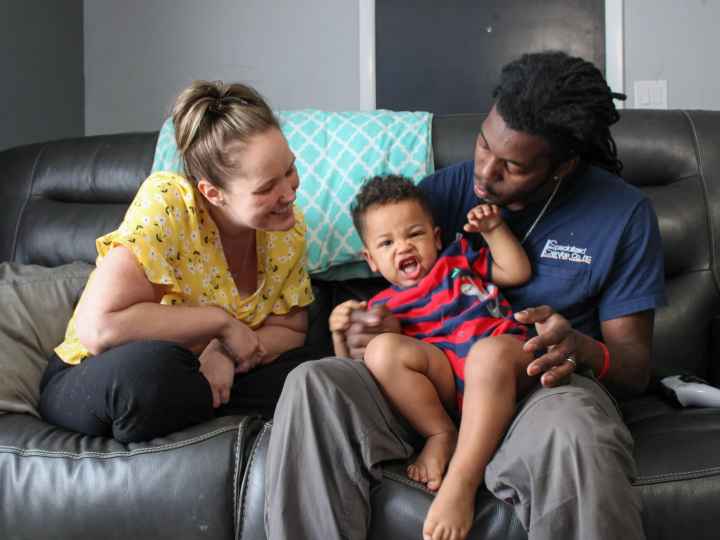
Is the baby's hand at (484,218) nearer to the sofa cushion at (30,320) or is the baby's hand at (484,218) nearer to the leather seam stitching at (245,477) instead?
the leather seam stitching at (245,477)

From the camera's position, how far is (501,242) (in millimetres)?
1569

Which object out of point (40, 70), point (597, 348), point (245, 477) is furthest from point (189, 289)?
point (40, 70)

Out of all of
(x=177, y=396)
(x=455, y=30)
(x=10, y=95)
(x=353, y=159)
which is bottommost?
(x=177, y=396)

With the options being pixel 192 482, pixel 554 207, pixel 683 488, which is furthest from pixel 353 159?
pixel 683 488

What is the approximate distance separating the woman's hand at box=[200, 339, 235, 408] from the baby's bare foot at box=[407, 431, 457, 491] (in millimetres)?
430

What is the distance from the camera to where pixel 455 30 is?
3.02 m

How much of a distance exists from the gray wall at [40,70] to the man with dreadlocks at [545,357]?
5.67 ft

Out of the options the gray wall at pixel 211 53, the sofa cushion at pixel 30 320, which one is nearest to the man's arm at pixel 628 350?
the sofa cushion at pixel 30 320

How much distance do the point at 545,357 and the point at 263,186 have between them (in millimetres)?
633

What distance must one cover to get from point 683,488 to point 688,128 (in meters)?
1.15

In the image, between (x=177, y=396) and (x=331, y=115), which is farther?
(x=331, y=115)

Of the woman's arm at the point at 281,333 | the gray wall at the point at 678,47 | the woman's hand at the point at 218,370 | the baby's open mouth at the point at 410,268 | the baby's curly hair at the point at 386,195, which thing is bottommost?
the woman's hand at the point at 218,370

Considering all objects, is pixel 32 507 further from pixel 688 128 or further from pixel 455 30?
pixel 455 30

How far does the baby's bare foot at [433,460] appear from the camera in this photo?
1.28m
